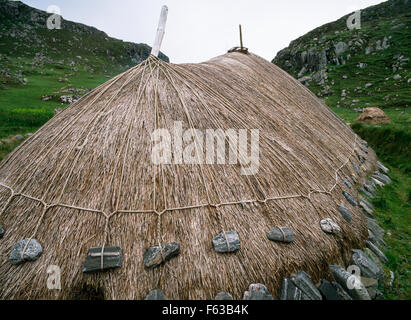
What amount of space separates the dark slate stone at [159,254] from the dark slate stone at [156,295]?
12.0 inches

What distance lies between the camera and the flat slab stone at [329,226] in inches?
148

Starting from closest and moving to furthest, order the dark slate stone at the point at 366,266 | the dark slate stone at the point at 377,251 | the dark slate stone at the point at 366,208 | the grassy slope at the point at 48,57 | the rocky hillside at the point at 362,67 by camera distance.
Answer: the dark slate stone at the point at 366,266, the dark slate stone at the point at 377,251, the dark slate stone at the point at 366,208, the grassy slope at the point at 48,57, the rocky hillside at the point at 362,67

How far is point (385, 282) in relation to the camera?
143 inches

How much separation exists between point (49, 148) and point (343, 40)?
160 feet

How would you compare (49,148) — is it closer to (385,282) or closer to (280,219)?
(280,219)

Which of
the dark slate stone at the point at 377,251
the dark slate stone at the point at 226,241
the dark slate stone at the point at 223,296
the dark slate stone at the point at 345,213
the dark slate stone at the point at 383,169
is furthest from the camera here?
the dark slate stone at the point at 383,169

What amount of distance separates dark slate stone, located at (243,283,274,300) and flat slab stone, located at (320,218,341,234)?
64.3 inches

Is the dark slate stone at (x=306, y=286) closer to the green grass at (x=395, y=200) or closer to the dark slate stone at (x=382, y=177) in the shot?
the green grass at (x=395, y=200)

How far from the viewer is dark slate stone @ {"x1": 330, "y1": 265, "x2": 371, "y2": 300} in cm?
320

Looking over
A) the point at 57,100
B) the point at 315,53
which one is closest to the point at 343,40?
the point at 315,53

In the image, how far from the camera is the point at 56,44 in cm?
5800

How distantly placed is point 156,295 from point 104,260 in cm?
85

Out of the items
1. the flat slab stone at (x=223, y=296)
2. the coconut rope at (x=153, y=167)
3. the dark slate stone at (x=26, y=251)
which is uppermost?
the coconut rope at (x=153, y=167)

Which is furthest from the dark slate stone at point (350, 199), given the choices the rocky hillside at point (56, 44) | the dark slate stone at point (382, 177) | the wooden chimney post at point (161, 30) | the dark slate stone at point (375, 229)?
the rocky hillside at point (56, 44)
